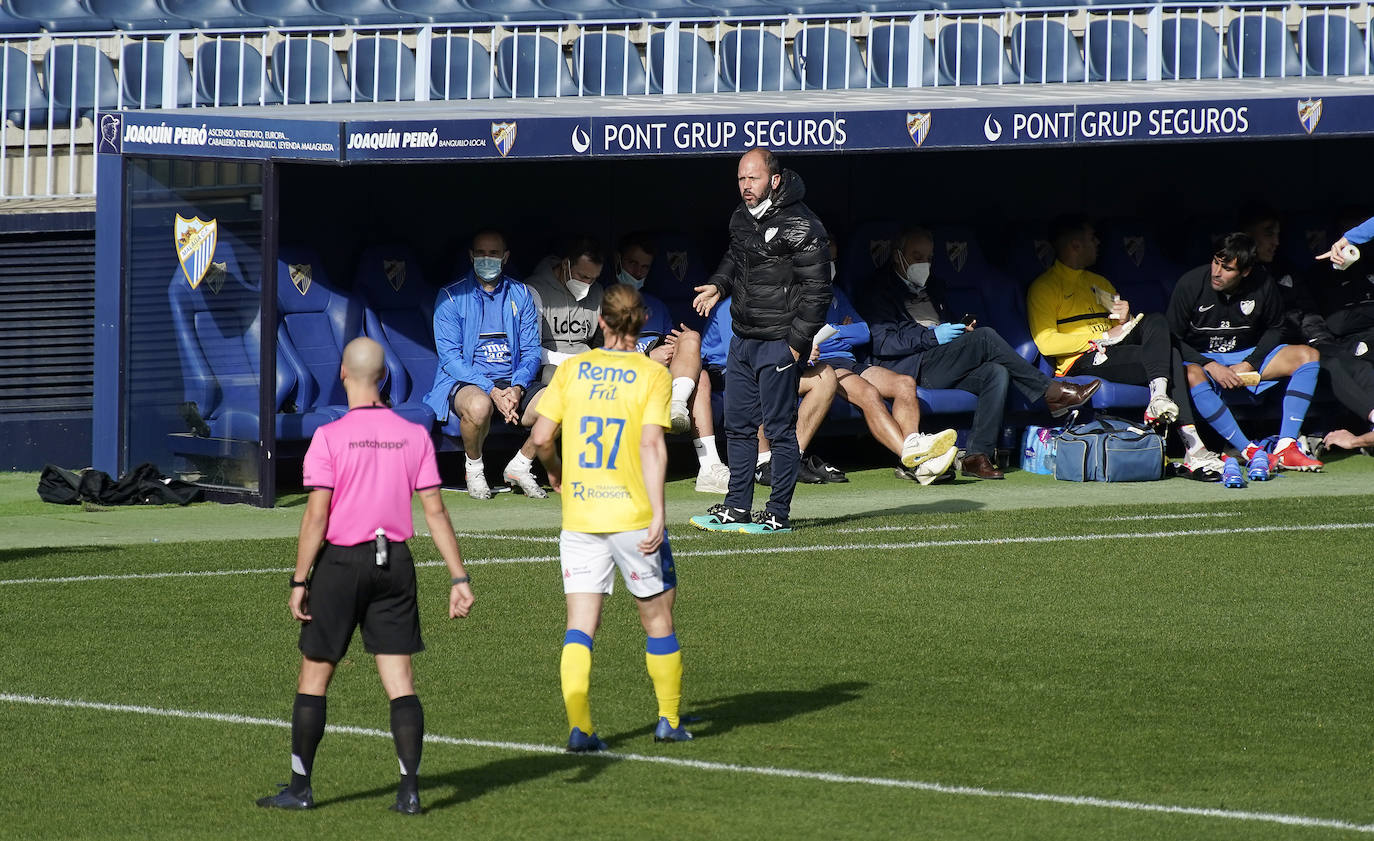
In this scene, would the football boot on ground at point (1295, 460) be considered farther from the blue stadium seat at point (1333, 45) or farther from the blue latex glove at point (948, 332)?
the blue stadium seat at point (1333, 45)

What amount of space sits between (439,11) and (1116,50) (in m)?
5.92

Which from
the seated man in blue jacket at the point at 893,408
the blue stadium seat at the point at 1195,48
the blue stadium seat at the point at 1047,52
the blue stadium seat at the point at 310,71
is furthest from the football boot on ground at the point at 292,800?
the blue stadium seat at the point at 1195,48

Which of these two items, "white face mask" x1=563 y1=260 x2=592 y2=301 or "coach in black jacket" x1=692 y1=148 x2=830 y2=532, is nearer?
"coach in black jacket" x1=692 y1=148 x2=830 y2=532

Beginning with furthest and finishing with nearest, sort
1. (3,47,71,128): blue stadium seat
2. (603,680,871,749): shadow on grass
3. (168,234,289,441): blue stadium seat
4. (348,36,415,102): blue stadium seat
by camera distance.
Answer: (348,36,415,102): blue stadium seat → (3,47,71,128): blue stadium seat → (168,234,289,441): blue stadium seat → (603,680,871,749): shadow on grass

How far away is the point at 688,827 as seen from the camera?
4.92 m

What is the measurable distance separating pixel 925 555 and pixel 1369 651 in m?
2.54

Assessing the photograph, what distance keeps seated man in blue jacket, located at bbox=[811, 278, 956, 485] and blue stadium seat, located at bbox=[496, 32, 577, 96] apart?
14.7ft

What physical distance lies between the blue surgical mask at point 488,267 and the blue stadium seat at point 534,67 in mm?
4168

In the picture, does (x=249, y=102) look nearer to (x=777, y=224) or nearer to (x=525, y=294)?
(x=525, y=294)

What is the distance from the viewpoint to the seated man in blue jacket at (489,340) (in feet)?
38.3

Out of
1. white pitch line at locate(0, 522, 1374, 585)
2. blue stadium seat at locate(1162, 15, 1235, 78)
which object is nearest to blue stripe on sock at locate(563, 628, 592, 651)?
white pitch line at locate(0, 522, 1374, 585)

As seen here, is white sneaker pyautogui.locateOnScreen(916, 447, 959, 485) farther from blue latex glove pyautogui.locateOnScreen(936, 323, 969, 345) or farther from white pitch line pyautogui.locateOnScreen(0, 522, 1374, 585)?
white pitch line pyautogui.locateOnScreen(0, 522, 1374, 585)

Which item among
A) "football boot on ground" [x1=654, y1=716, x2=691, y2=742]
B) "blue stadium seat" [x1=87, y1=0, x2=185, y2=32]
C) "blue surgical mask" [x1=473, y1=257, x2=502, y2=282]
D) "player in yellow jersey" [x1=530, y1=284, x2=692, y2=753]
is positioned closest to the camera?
"player in yellow jersey" [x1=530, y1=284, x2=692, y2=753]

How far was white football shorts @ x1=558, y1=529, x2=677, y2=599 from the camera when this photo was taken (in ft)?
18.9
